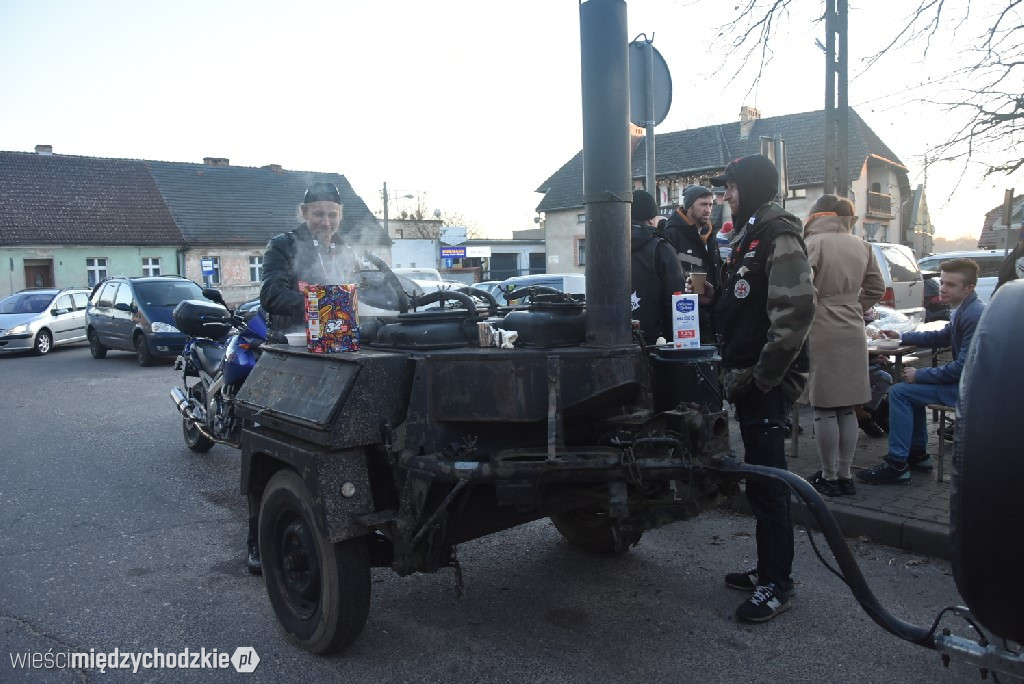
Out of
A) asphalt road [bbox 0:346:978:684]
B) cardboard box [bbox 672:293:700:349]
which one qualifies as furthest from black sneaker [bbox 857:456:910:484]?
cardboard box [bbox 672:293:700:349]

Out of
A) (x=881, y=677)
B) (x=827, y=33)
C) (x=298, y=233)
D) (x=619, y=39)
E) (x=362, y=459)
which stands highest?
(x=827, y=33)

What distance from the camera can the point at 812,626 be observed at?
11.9ft

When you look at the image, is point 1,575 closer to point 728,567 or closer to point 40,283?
point 728,567

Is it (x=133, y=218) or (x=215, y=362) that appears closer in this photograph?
(x=215, y=362)

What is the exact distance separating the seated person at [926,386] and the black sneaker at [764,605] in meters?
2.17

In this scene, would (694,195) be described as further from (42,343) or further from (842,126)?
(42,343)

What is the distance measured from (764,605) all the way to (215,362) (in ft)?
18.0

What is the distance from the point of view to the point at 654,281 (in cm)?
433

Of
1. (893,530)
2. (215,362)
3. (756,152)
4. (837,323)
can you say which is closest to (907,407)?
(837,323)

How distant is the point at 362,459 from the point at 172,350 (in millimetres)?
12810

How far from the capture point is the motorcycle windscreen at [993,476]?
1.95 meters

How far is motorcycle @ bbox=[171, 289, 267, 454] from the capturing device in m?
6.28

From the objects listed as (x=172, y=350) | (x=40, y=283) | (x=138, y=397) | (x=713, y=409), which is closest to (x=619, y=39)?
(x=713, y=409)

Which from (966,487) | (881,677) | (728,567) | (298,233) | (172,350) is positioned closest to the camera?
(966,487)
